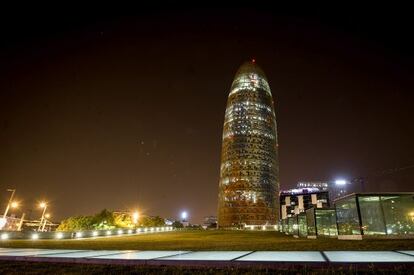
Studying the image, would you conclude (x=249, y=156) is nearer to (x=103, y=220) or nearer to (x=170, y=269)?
(x=103, y=220)

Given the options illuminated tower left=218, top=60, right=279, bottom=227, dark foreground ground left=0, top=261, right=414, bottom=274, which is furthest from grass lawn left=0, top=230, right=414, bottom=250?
illuminated tower left=218, top=60, right=279, bottom=227

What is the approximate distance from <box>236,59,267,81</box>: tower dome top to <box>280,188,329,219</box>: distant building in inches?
3089

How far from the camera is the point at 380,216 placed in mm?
19828

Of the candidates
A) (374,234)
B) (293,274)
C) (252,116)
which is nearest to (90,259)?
(293,274)

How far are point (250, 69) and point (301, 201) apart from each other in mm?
86896

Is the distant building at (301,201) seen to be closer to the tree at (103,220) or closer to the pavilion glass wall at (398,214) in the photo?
the tree at (103,220)

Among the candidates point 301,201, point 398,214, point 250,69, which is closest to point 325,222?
point 398,214

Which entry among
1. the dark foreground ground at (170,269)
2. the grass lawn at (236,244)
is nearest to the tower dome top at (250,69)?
the grass lawn at (236,244)

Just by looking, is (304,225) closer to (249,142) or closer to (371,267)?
(371,267)

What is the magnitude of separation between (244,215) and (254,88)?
57.7m

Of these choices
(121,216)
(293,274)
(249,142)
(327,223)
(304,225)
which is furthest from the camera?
(249,142)

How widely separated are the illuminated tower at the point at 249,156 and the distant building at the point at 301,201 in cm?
4977

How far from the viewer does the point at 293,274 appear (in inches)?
209

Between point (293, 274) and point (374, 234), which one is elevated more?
point (374, 234)
